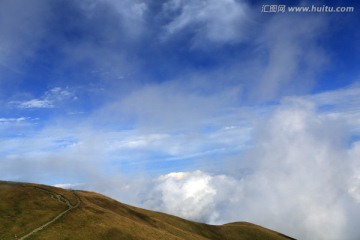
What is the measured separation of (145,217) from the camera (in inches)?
5325

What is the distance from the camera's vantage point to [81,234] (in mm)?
83312

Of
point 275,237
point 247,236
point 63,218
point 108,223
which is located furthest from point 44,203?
point 275,237

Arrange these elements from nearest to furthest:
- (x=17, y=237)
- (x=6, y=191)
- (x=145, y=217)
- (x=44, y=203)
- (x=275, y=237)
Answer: (x=17, y=237) → (x=44, y=203) → (x=6, y=191) → (x=145, y=217) → (x=275, y=237)

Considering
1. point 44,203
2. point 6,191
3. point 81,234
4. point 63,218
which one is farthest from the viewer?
point 6,191

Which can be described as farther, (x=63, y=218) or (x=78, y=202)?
(x=78, y=202)

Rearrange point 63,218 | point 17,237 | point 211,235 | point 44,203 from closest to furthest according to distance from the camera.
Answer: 1. point 17,237
2. point 63,218
3. point 44,203
4. point 211,235

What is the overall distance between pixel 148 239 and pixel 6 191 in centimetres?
5102

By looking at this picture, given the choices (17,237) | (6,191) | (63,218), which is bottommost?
(17,237)

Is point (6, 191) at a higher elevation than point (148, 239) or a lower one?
higher

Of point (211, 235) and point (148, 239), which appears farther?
point (211, 235)

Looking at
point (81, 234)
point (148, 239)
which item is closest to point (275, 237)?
point (148, 239)

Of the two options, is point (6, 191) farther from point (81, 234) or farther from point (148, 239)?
point (148, 239)

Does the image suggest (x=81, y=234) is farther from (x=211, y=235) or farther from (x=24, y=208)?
(x=211, y=235)

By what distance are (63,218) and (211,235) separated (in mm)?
91182
